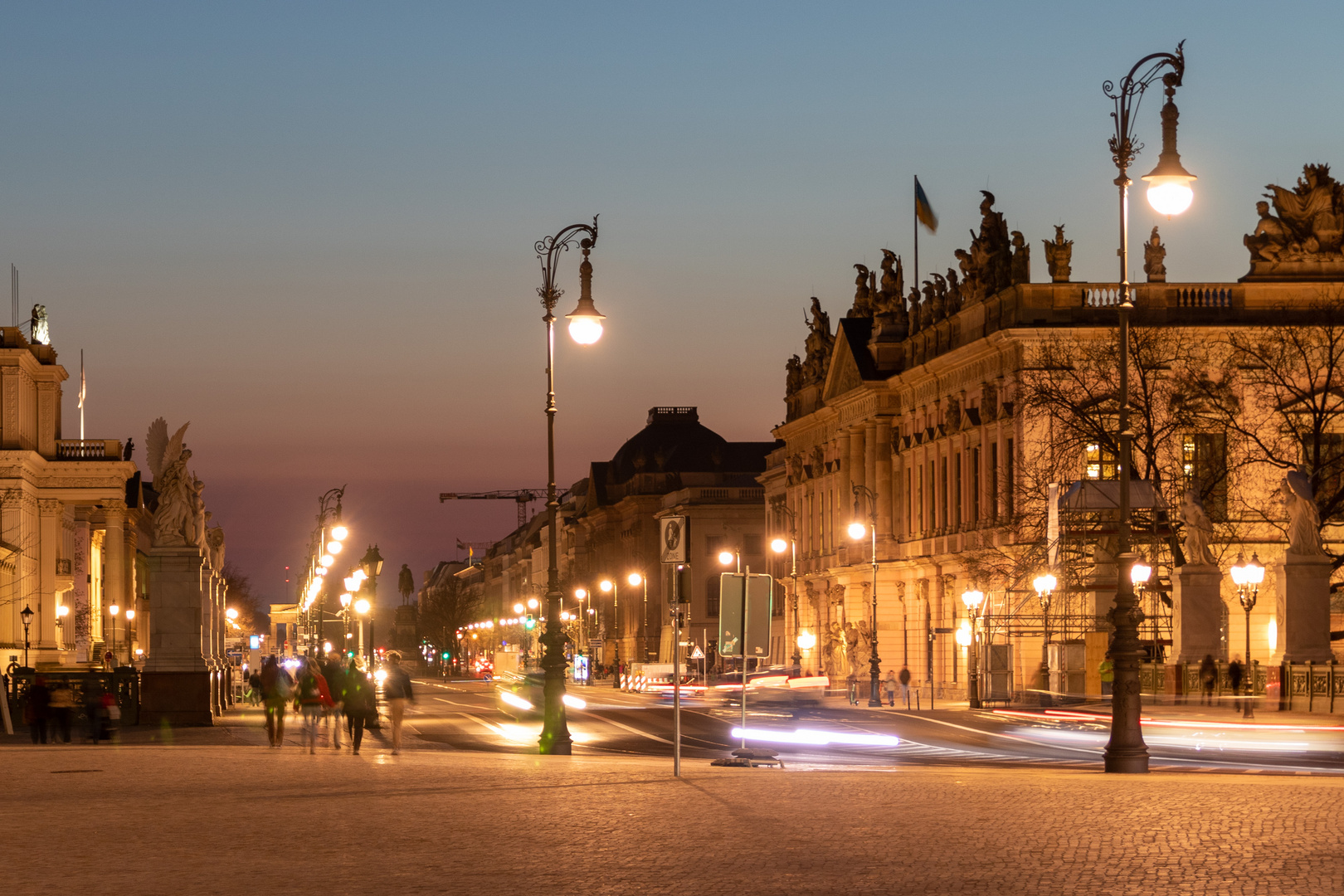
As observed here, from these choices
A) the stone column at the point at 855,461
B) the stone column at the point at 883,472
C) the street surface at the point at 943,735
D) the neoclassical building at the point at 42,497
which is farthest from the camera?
the neoclassical building at the point at 42,497

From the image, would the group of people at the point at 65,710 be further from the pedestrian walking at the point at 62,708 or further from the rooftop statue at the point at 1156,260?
the rooftop statue at the point at 1156,260

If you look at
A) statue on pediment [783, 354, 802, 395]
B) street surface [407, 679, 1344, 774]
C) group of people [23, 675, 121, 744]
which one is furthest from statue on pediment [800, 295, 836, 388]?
group of people [23, 675, 121, 744]

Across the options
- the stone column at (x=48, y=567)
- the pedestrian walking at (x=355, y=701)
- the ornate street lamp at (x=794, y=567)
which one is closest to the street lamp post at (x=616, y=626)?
the ornate street lamp at (x=794, y=567)

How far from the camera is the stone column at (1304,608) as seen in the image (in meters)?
45.7

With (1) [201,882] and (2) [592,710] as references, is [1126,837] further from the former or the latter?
(2) [592,710]

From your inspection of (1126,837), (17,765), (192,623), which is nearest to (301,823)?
(1126,837)

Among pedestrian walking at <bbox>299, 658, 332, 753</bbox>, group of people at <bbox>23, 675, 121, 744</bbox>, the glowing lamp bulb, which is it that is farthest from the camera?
group of people at <bbox>23, 675, 121, 744</bbox>

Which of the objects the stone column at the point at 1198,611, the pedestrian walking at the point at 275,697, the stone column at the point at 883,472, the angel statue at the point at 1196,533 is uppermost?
the stone column at the point at 883,472

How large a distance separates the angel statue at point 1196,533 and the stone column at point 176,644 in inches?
916

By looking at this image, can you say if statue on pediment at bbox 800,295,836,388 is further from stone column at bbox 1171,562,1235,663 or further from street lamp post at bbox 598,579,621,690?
stone column at bbox 1171,562,1235,663

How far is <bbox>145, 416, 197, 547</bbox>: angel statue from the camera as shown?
42375mm

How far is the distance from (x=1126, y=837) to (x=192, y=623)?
95.3ft

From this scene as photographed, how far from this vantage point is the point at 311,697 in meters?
36.1

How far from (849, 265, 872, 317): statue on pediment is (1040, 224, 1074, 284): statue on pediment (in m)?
26.4
